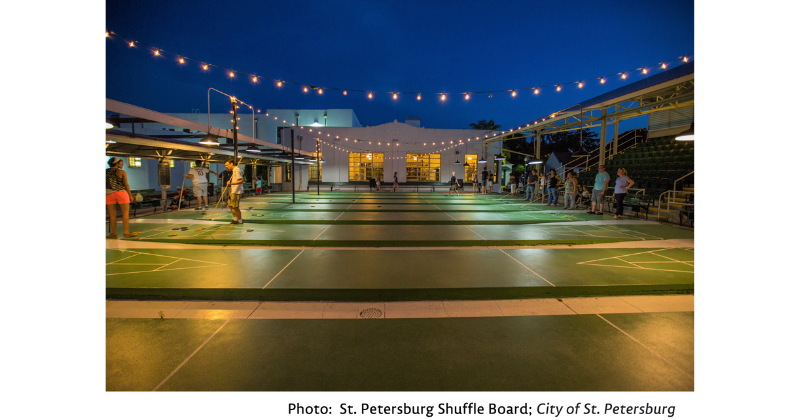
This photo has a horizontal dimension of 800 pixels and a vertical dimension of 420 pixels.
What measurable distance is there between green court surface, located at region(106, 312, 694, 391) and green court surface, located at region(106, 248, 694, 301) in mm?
774

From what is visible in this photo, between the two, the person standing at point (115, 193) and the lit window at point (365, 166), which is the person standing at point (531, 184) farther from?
the person standing at point (115, 193)

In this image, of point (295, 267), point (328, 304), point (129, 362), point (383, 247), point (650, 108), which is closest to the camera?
point (129, 362)

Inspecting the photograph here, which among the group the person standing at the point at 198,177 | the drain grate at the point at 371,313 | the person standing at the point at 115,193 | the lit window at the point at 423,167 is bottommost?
the drain grate at the point at 371,313

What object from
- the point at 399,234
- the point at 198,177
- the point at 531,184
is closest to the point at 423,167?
the point at 531,184

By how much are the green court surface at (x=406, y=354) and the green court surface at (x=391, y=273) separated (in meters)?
0.77

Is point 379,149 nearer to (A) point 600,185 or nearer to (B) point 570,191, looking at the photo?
(B) point 570,191

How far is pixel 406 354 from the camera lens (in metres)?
2.79

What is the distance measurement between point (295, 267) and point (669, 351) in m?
4.48

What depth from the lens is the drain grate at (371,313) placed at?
3.64m

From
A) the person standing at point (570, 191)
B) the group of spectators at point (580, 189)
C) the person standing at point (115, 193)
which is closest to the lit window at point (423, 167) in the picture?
the group of spectators at point (580, 189)

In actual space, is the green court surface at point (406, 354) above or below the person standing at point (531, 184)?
below

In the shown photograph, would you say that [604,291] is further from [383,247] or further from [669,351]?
[383,247]

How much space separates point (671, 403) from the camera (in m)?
2.36

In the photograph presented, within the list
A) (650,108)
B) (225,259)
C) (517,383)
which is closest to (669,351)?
(517,383)
